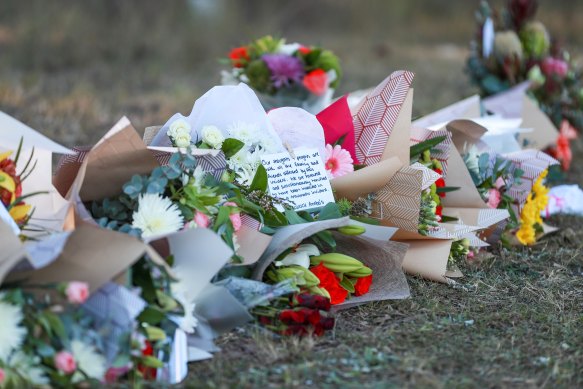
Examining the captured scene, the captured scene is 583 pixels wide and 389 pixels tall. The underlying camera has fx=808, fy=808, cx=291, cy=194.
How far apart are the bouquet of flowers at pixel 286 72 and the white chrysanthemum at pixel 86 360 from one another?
2727mm

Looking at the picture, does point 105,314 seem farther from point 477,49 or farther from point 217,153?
point 477,49

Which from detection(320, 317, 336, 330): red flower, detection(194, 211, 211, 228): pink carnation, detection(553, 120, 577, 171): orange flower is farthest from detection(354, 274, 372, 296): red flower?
detection(553, 120, 577, 171): orange flower

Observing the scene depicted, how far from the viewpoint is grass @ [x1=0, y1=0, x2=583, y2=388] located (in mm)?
2119

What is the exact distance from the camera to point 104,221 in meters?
2.26

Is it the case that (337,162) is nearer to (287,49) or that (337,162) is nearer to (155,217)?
(155,217)

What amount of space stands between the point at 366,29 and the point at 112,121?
8438mm

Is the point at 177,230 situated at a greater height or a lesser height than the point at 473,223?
Result: greater

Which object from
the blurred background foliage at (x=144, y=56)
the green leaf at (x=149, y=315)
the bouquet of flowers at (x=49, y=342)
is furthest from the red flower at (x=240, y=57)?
the bouquet of flowers at (x=49, y=342)

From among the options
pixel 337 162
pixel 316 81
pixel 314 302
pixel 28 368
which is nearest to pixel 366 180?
pixel 337 162

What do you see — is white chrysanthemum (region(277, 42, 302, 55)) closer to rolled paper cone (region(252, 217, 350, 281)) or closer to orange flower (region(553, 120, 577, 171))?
orange flower (region(553, 120, 577, 171))

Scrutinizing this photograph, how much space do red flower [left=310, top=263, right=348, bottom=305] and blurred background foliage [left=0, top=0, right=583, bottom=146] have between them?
3.10 m

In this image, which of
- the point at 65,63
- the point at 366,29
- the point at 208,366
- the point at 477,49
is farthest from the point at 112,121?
the point at 366,29

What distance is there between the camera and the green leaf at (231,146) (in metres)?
2.67

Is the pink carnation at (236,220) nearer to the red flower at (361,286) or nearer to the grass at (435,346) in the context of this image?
the grass at (435,346)
